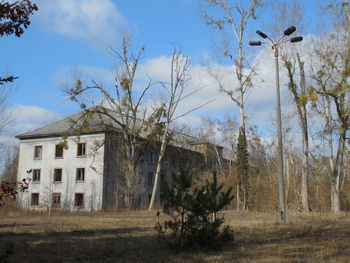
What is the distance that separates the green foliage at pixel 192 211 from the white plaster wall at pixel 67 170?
31288 mm

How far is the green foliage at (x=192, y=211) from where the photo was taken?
775 cm

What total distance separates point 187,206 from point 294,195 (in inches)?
751

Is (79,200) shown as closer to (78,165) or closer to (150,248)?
(78,165)

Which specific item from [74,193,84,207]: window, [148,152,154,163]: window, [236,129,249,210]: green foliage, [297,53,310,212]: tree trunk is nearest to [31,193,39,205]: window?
[74,193,84,207]: window

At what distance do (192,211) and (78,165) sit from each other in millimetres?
36067

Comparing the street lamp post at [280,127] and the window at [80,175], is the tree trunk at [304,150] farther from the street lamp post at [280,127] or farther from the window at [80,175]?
the window at [80,175]

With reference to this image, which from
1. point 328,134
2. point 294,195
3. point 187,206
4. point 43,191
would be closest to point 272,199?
point 294,195

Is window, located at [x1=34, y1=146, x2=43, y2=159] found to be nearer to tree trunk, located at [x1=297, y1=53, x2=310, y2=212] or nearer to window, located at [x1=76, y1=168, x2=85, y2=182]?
window, located at [x1=76, y1=168, x2=85, y2=182]

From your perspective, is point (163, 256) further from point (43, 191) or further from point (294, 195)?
point (43, 191)

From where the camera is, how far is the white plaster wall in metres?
40.1

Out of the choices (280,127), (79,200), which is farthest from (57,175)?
(280,127)

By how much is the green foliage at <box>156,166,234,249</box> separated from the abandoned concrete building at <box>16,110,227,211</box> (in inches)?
1117

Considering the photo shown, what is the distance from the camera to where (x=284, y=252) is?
26.7 feet

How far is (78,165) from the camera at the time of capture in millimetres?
42219
